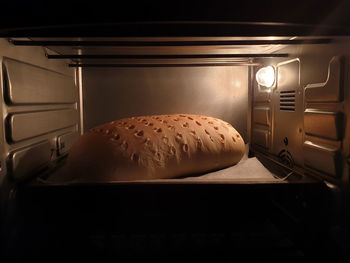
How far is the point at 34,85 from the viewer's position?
963 mm

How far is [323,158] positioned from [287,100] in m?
0.32

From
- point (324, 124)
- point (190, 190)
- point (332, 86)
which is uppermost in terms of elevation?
point (332, 86)

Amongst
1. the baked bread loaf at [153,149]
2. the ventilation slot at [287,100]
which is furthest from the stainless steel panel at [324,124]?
the baked bread loaf at [153,149]

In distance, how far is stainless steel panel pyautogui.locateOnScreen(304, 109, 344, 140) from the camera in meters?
0.78

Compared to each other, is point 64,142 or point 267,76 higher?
point 267,76

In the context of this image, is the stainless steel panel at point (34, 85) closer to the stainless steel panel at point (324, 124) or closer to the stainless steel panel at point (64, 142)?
the stainless steel panel at point (64, 142)

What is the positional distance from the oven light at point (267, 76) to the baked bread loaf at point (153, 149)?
0.91ft

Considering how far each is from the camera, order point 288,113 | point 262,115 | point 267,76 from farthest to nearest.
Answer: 1. point 262,115
2. point 267,76
3. point 288,113

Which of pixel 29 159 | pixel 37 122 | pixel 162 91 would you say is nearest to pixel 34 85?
pixel 37 122

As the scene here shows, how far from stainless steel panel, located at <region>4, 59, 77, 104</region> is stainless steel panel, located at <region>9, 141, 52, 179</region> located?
0.51ft

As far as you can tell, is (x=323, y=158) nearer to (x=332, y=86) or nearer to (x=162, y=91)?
(x=332, y=86)

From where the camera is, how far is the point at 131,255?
0.76 m

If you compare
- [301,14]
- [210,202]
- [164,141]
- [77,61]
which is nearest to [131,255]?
[210,202]

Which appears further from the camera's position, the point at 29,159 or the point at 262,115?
the point at 262,115
